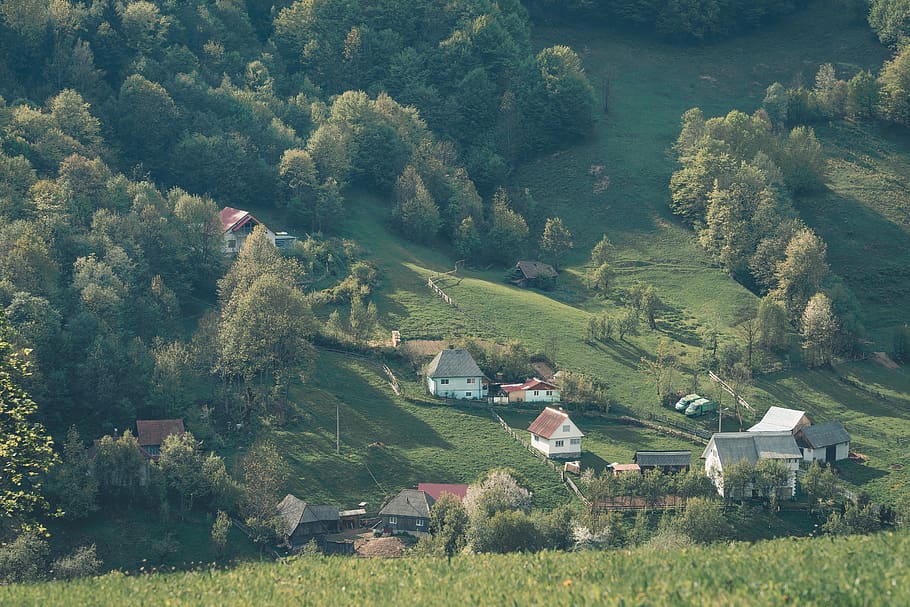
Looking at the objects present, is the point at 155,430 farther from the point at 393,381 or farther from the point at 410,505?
the point at 393,381

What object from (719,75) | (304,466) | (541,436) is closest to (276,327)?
(304,466)

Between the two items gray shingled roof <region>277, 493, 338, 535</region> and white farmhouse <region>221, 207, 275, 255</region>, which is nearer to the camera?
gray shingled roof <region>277, 493, 338, 535</region>

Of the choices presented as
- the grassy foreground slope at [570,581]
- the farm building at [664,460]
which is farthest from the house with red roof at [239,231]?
the grassy foreground slope at [570,581]

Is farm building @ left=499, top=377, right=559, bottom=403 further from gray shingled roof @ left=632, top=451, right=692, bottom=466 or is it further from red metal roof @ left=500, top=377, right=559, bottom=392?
gray shingled roof @ left=632, top=451, right=692, bottom=466

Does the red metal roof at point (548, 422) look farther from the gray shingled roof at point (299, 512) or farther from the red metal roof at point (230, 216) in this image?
the red metal roof at point (230, 216)

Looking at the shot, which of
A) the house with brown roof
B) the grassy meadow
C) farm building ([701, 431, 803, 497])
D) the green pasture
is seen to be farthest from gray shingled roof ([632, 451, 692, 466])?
the house with brown roof
